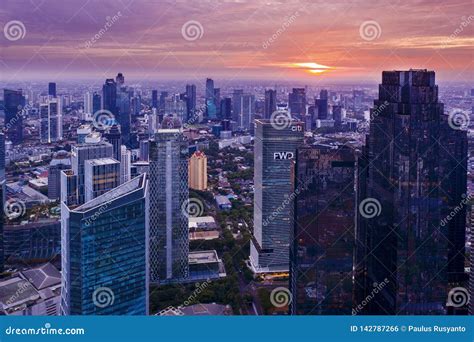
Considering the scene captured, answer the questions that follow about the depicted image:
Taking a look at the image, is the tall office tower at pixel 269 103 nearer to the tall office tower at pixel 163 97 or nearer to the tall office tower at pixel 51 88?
the tall office tower at pixel 163 97

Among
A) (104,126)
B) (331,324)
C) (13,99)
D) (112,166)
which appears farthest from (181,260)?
(13,99)

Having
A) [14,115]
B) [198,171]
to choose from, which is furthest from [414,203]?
[14,115]

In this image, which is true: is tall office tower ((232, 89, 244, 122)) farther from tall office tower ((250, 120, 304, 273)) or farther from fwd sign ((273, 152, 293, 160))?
fwd sign ((273, 152, 293, 160))

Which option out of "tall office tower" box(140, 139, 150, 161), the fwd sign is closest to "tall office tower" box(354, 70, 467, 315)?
the fwd sign

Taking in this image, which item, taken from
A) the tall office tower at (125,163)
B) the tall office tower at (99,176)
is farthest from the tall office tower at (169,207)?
the tall office tower at (99,176)

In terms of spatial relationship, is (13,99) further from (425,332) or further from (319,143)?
(425,332)

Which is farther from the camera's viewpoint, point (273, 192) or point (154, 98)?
point (273, 192)

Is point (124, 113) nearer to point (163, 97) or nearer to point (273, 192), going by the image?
point (163, 97)
